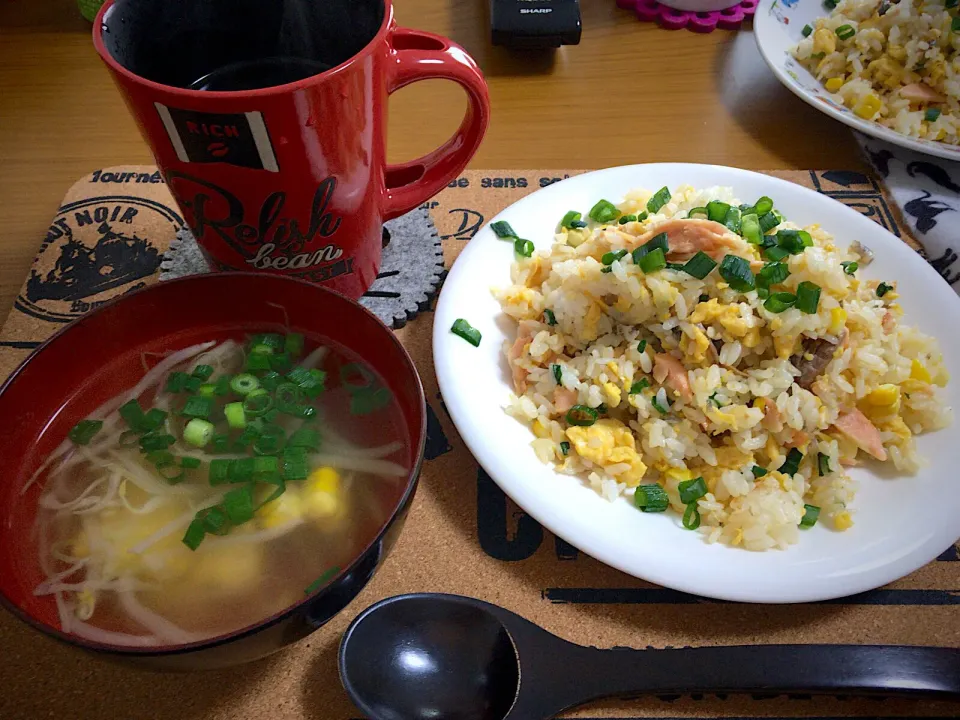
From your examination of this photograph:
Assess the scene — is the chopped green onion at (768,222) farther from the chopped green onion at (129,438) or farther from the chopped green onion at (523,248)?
the chopped green onion at (129,438)

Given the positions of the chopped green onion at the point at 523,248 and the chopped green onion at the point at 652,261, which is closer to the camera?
the chopped green onion at the point at 652,261

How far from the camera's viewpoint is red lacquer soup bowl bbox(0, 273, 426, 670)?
645 millimetres

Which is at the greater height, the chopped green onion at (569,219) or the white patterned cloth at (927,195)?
the chopped green onion at (569,219)

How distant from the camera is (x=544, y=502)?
2.81 feet

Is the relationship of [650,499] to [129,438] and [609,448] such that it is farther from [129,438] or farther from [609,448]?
[129,438]

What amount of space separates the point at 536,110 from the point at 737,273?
919 millimetres

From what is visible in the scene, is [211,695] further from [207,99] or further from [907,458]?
[907,458]

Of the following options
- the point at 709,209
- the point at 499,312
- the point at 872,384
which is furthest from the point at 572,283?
the point at 872,384

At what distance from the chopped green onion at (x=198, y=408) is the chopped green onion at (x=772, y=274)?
0.82m

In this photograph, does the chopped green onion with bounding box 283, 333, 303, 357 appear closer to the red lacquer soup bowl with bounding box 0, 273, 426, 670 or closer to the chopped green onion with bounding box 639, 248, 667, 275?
the red lacquer soup bowl with bounding box 0, 273, 426, 670

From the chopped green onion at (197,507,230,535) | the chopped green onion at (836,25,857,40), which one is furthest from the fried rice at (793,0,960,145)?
the chopped green onion at (197,507,230,535)

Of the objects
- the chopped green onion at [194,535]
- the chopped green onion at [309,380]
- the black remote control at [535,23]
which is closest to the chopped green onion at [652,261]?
the chopped green onion at [309,380]

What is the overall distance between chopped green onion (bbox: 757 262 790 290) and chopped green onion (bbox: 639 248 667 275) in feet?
0.49

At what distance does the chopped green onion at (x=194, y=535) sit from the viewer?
0.77 meters
